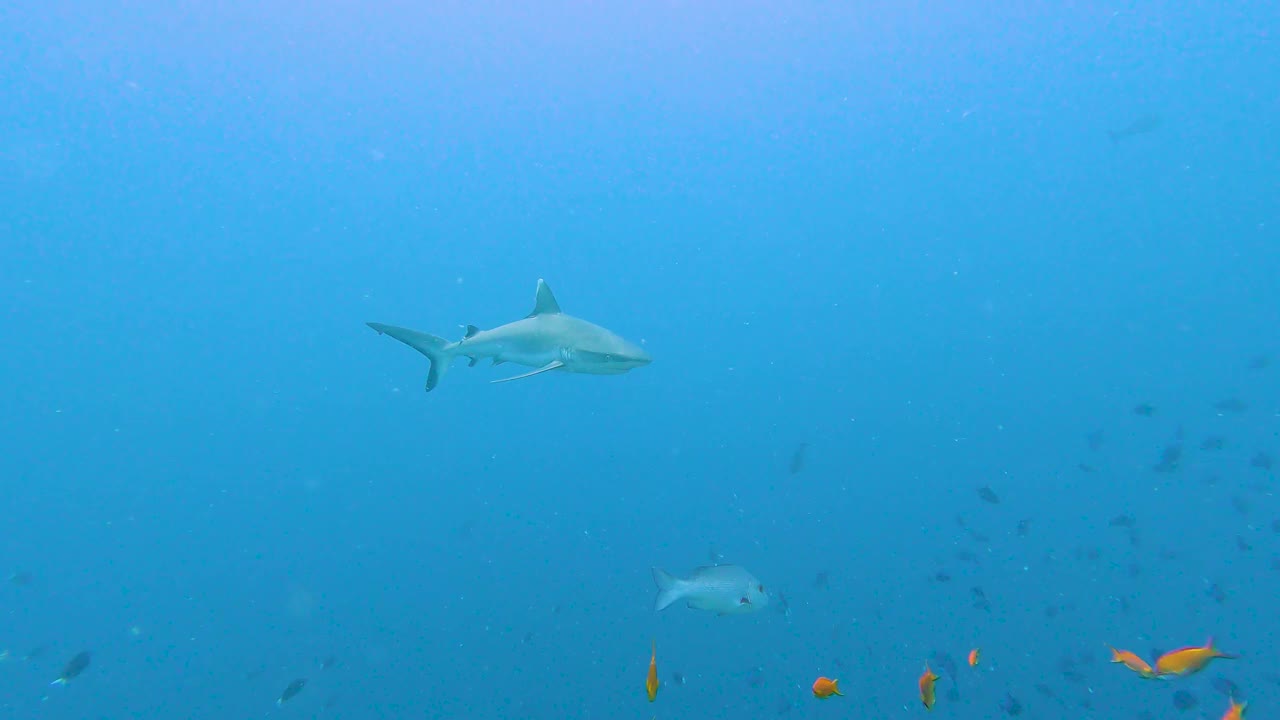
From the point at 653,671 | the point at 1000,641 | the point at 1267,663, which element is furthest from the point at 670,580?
the point at 1267,663

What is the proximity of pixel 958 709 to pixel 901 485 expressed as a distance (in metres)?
10.2

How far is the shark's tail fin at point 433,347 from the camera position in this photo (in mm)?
6000

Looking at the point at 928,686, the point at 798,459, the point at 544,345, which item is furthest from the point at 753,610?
the point at 798,459

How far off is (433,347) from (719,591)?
387 centimetres

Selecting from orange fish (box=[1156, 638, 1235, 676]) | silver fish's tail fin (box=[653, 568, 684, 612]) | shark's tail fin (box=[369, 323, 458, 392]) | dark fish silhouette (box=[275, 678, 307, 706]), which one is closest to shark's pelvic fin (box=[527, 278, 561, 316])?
shark's tail fin (box=[369, 323, 458, 392])

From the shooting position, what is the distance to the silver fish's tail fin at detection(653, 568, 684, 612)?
5988 mm

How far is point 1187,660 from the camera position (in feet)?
16.9

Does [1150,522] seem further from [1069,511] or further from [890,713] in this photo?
[890,713]

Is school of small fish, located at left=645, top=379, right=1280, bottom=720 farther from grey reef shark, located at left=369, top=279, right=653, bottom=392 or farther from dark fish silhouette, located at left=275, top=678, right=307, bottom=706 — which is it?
dark fish silhouette, located at left=275, top=678, right=307, bottom=706

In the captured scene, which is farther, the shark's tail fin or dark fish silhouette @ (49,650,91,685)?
dark fish silhouette @ (49,650,91,685)

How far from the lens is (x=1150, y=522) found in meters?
20.2

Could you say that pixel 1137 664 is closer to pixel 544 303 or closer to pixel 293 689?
pixel 544 303

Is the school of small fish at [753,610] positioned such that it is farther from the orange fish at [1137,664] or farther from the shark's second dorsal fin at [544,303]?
the shark's second dorsal fin at [544,303]

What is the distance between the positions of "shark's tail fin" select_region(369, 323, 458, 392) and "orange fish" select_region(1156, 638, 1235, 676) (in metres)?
7.16
